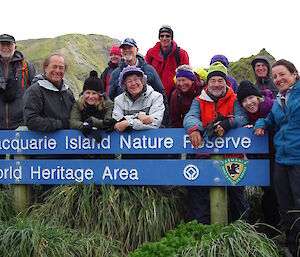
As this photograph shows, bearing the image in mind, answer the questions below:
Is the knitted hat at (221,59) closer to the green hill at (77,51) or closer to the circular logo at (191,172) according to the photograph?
the circular logo at (191,172)

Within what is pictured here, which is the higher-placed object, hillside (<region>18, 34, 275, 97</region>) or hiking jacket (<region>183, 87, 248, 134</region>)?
hillside (<region>18, 34, 275, 97</region>)

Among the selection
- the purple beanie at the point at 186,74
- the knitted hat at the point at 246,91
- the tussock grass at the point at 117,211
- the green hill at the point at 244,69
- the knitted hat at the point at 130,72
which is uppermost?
the green hill at the point at 244,69

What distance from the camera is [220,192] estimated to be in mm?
4551

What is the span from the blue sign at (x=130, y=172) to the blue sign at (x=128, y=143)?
132 mm

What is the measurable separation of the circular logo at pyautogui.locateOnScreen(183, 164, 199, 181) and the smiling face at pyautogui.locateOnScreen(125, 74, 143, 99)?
1.20 meters

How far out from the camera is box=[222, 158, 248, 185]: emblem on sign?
14.4 feet

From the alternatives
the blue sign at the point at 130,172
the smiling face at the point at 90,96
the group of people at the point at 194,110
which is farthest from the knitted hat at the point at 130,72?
the blue sign at the point at 130,172

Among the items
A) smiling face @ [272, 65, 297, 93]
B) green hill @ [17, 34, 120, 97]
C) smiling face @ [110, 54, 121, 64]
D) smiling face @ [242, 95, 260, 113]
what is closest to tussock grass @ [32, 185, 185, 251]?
smiling face @ [242, 95, 260, 113]

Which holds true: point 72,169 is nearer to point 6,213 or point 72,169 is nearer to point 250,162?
point 6,213

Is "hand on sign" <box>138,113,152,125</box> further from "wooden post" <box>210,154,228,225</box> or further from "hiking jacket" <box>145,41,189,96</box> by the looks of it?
"hiking jacket" <box>145,41,189,96</box>

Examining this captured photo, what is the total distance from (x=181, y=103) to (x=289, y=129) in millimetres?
1793

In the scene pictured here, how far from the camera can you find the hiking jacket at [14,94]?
5.98 m

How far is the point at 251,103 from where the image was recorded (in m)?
4.61

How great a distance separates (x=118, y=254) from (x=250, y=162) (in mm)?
1841
